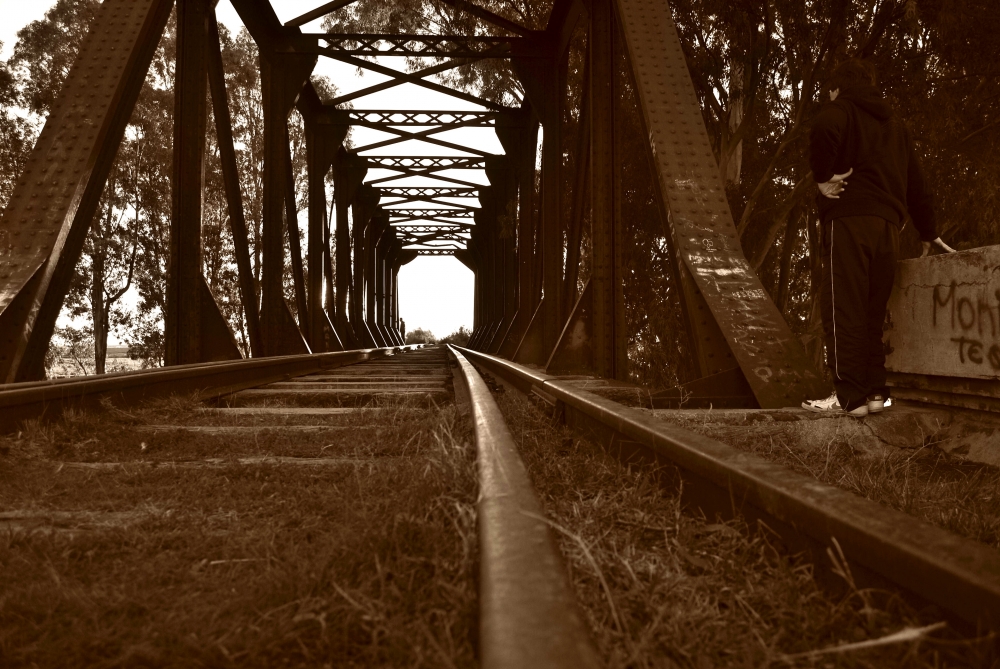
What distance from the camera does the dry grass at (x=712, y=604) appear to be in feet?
3.18

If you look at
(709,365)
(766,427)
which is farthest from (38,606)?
(709,365)

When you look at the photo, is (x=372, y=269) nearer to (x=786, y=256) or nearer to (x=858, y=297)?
(x=786, y=256)

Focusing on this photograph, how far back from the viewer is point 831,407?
10.2 feet

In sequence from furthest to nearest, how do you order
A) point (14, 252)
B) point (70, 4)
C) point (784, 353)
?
point (70, 4) → point (14, 252) → point (784, 353)

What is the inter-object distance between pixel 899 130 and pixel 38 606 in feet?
11.6

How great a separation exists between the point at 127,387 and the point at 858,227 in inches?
128

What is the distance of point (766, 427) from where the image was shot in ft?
9.21

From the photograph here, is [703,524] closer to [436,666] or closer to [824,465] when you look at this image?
[436,666]

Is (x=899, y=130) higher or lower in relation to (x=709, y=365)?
higher

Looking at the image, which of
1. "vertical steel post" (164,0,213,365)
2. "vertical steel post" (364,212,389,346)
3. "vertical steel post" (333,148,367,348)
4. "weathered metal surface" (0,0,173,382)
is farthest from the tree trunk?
"vertical steel post" (364,212,389,346)

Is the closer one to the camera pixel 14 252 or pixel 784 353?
pixel 784 353

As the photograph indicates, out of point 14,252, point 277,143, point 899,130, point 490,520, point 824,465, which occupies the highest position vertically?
point 277,143

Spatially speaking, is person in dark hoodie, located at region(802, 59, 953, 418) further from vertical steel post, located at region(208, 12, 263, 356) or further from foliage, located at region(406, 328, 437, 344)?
foliage, located at region(406, 328, 437, 344)

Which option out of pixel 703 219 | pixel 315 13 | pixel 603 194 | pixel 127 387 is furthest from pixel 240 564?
pixel 315 13
